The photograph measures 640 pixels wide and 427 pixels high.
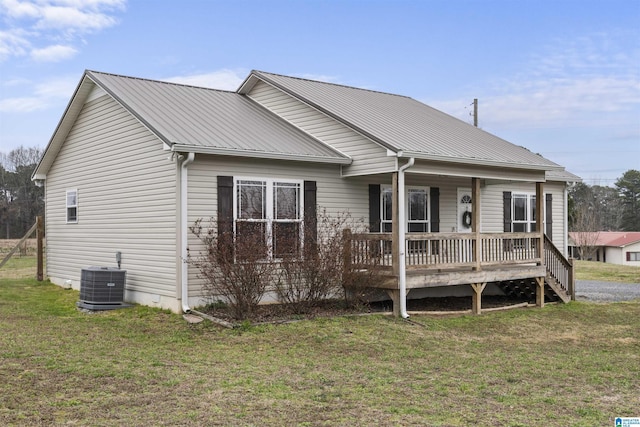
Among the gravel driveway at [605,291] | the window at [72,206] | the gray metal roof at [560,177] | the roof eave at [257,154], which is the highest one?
the gray metal roof at [560,177]

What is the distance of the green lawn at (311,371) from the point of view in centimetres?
646

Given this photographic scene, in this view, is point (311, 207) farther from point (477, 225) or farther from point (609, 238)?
point (609, 238)

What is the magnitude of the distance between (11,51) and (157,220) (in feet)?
33.4

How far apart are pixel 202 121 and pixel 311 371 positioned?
7.02m

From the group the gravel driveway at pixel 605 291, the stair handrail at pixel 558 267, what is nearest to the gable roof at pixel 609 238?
the gravel driveway at pixel 605 291

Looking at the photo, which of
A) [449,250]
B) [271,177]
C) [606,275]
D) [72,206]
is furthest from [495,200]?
[606,275]

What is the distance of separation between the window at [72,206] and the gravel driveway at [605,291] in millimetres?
13842

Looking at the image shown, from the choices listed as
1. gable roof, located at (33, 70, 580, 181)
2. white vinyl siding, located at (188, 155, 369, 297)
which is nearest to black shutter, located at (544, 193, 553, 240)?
gable roof, located at (33, 70, 580, 181)

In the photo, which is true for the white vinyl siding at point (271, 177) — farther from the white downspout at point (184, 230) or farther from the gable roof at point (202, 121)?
the gable roof at point (202, 121)

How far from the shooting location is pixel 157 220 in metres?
12.8

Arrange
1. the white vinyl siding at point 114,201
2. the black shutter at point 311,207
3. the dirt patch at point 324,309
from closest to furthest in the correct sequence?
1. the dirt patch at point 324,309
2. the white vinyl siding at point 114,201
3. the black shutter at point 311,207

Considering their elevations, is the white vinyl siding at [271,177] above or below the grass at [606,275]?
above

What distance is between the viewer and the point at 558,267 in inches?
672

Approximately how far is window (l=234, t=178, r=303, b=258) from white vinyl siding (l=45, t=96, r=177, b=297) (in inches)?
52.6
